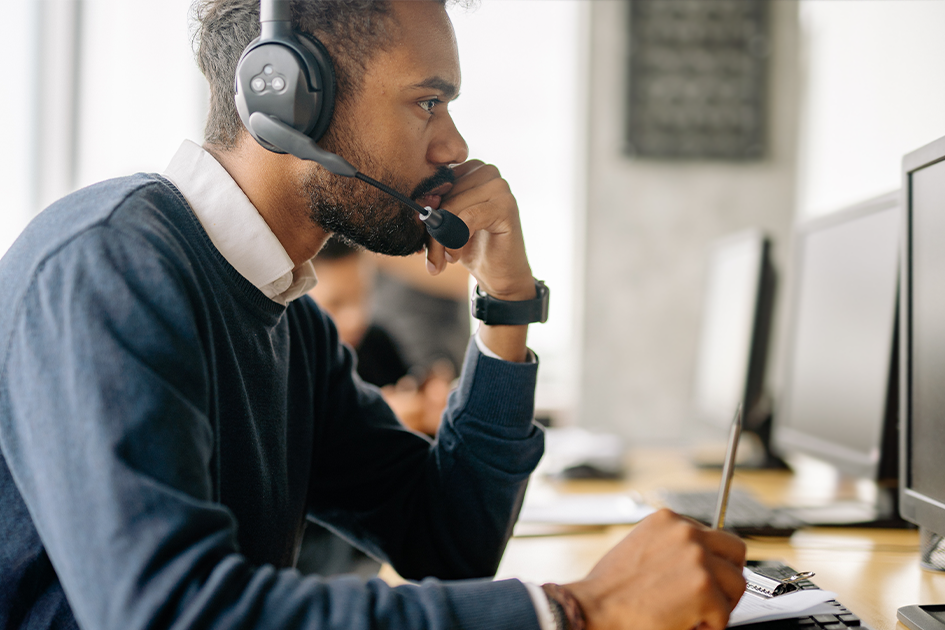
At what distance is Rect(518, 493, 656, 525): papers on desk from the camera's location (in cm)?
112

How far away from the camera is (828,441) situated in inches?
47.1

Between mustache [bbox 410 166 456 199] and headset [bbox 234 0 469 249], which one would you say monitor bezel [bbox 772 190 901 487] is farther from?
headset [bbox 234 0 469 249]

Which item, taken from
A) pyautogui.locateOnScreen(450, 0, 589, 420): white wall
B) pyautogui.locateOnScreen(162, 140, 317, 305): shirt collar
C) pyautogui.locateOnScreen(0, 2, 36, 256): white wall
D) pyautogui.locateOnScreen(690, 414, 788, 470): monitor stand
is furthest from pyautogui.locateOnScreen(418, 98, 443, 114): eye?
pyautogui.locateOnScreen(450, 0, 589, 420): white wall

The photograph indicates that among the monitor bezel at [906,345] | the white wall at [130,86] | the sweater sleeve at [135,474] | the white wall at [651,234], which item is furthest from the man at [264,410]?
the white wall at [130,86]

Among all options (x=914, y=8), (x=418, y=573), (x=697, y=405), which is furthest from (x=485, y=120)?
(x=418, y=573)

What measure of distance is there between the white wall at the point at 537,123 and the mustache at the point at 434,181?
1.91 metres

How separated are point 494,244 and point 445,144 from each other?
15 centimetres

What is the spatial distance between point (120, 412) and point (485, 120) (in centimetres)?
257

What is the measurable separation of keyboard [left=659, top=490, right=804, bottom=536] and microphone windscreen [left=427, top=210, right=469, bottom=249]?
573 millimetres

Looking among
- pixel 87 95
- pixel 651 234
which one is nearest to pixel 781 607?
pixel 651 234

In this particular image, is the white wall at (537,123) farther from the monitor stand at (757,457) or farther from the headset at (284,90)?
the headset at (284,90)

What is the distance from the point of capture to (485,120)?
2.87 meters

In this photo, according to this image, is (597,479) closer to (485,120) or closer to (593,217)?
(593,217)

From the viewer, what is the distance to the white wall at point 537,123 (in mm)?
2822
